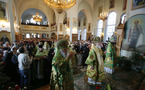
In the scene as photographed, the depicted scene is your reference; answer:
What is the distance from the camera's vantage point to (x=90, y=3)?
15984 mm

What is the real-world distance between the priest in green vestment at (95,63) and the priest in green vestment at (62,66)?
1.31 meters

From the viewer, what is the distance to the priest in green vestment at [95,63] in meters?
2.74

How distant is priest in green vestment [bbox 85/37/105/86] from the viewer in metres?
2.74

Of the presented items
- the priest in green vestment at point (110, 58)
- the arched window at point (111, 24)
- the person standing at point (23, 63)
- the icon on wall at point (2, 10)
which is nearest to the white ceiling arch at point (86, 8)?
the arched window at point (111, 24)

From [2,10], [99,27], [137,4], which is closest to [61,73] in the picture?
[137,4]

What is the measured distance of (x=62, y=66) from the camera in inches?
62.0

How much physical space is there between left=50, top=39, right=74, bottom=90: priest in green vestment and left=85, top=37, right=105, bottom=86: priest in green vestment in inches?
51.5

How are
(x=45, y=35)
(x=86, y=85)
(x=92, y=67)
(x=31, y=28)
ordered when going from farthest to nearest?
(x=45, y=35), (x=31, y=28), (x=86, y=85), (x=92, y=67)

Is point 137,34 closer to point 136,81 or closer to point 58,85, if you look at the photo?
point 136,81

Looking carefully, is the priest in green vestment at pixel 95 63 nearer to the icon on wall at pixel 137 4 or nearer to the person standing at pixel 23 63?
the person standing at pixel 23 63

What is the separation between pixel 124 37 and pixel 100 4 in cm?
1319

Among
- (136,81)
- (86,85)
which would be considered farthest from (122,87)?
(86,85)

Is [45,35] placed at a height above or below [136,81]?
above

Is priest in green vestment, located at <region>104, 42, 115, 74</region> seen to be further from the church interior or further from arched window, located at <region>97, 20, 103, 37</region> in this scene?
arched window, located at <region>97, 20, 103, 37</region>
